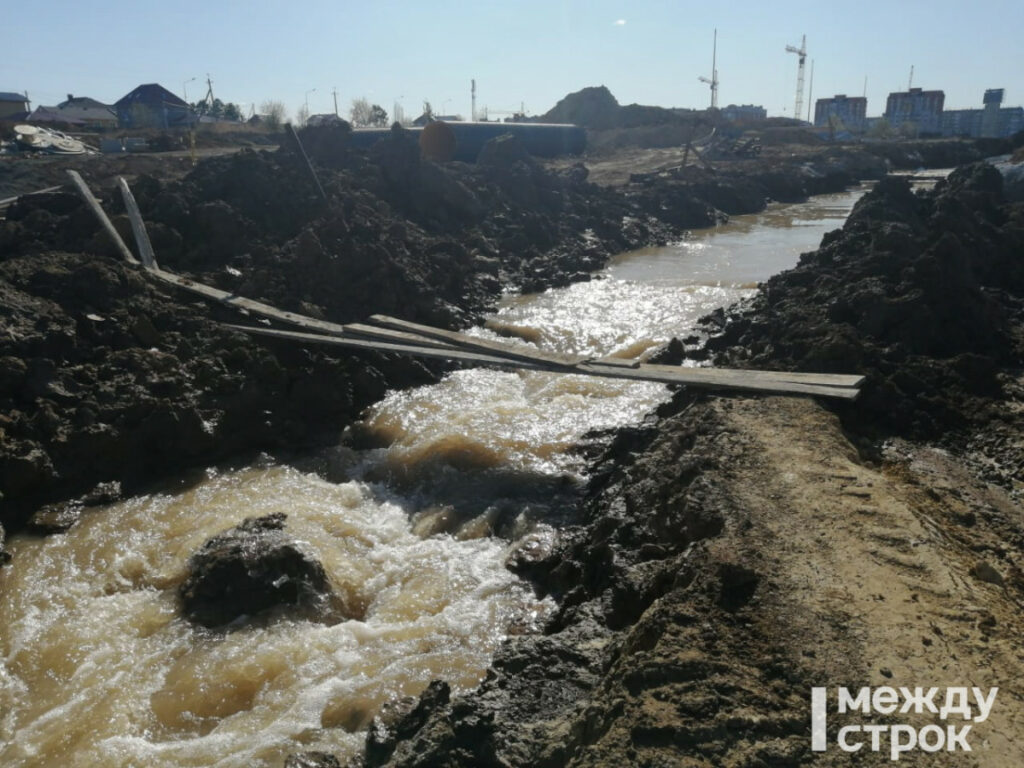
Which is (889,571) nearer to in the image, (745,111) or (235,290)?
(235,290)

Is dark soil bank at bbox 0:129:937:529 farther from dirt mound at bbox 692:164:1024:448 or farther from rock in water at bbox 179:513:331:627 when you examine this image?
dirt mound at bbox 692:164:1024:448

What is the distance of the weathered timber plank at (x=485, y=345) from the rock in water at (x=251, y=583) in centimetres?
419

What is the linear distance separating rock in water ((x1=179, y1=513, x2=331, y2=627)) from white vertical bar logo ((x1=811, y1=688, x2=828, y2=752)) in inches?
165

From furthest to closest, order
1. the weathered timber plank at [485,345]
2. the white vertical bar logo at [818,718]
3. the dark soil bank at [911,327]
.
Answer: the weathered timber plank at [485,345], the dark soil bank at [911,327], the white vertical bar logo at [818,718]

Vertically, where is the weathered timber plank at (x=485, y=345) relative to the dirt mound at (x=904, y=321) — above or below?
below

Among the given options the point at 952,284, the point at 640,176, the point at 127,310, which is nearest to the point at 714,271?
the point at 952,284

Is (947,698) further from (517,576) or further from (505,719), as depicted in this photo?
(517,576)

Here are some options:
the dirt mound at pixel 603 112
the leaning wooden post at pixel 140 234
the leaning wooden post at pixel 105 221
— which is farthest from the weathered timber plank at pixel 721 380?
the dirt mound at pixel 603 112

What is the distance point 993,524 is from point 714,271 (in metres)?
15.2

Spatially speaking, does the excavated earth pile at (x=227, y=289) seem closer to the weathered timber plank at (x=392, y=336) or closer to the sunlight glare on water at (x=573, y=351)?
the weathered timber plank at (x=392, y=336)

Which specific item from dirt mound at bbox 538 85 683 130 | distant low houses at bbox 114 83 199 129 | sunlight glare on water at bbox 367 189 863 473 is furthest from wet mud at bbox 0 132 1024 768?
dirt mound at bbox 538 85 683 130

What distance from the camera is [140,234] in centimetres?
1357

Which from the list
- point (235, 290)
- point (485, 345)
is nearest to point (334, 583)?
point (485, 345)

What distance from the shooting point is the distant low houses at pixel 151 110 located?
59.7 metres
